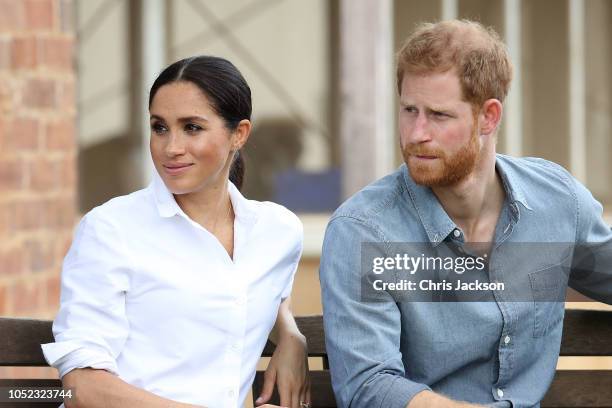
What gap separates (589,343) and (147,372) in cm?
122

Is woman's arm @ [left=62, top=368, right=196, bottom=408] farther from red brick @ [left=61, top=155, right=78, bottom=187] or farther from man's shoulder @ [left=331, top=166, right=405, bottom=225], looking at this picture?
red brick @ [left=61, top=155, right=78, bottom=187]

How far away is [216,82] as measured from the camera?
9.62 feet

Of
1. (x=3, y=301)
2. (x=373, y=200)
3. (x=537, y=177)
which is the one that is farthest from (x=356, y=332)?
(x=3, y=301)

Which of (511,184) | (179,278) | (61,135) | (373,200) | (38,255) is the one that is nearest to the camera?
(179,278)

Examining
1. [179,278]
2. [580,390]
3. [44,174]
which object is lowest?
[580,390]

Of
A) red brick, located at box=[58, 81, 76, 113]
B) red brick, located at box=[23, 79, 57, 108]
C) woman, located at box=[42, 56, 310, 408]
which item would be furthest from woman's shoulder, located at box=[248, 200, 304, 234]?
red brick, located at box=[58, 81, 76, 113]

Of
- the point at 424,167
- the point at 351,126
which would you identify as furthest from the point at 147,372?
the point at 351,126

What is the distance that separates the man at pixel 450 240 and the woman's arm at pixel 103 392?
44 cm

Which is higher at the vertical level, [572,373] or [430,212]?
[430,212]

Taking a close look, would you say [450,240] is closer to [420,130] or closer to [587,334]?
[420,130]

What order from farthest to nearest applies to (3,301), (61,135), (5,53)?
(61,135) < (5,53) < (3,301)

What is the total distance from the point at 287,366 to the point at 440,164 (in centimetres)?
59

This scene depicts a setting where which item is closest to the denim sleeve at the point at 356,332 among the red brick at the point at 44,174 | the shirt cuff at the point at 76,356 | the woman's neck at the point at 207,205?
the woman's neck at the point at 207,205

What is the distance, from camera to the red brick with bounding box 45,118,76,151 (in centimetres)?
482
